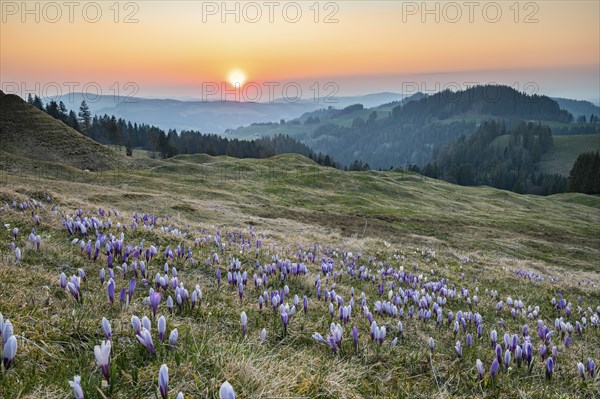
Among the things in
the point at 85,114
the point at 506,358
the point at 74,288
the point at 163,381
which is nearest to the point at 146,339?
the point at 163,381

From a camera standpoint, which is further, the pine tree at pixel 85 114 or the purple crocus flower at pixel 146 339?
the pine tree at pixel 85 114

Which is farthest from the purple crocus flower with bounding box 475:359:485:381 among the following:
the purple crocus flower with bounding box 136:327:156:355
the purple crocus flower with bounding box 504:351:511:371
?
the purple crocus flower with bounding box 136:327:156:355

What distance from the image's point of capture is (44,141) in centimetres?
5738

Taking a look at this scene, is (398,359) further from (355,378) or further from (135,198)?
(135,198)

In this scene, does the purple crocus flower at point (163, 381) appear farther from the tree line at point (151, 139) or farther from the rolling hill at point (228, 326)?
the tree line at point (151, 139)

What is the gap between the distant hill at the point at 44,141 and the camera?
54375mm

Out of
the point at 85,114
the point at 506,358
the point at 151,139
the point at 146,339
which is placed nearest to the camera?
Answer: the point at 146,339

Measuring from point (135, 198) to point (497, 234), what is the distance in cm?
3470

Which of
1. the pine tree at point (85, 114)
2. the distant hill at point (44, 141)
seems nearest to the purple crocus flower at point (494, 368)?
the distant hill at point (44, 141)

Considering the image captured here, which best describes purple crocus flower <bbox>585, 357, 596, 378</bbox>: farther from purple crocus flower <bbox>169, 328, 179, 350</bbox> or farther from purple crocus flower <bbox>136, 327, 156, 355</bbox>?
purple crocus flower <bbox>136, 327, 156, 355</bbox>

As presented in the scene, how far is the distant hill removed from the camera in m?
54.4

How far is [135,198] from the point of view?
95.9 feet

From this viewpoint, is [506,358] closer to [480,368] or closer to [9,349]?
[480,368]

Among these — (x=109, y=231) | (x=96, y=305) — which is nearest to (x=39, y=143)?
(x=109, y=231)
